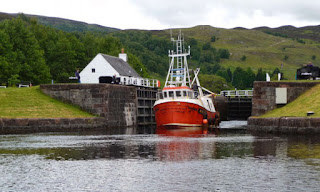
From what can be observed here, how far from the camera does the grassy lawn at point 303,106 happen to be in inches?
2471

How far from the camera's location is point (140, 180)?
2991 cm

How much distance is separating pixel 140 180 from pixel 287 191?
789cm

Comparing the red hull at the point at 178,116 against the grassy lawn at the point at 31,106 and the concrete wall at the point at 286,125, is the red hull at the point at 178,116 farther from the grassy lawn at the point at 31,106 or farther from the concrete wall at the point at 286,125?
the concrete wall at the point at 286,125

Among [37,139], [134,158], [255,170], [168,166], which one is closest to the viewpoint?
[255,170]

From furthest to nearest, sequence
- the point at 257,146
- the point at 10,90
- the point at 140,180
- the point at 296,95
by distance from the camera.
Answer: the point at 10,90 < the point at 296,95 < the point at 257,146 < the point at 140,180

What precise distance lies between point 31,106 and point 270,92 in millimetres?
32696

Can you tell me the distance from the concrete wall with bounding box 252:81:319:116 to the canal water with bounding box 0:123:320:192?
24917 mm

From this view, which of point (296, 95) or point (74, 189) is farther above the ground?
point (296, 95)


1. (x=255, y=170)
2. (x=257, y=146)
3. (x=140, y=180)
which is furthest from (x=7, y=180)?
(x=257, y=146)

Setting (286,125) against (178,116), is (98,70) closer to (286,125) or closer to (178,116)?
(178,116)

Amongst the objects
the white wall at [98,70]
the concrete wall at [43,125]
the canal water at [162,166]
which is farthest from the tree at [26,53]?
the canal water at [162,166]

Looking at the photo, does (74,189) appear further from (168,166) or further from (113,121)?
(113,121)

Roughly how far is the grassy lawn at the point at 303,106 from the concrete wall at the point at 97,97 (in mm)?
22220

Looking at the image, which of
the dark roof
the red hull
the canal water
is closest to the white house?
the dark roof
